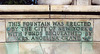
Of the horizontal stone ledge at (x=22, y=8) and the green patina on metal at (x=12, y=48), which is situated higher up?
the horizontal stone ledge at (x=22, y=8)

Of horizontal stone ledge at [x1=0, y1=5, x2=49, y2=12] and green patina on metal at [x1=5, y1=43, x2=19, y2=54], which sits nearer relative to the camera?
horizontal stone ledge at [x1=0, y1=5, x2=49, y2=12]

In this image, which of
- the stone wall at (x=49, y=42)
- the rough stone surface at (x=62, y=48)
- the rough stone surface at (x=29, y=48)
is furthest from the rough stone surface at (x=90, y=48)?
the rough stone surface at (x=29, y=48)

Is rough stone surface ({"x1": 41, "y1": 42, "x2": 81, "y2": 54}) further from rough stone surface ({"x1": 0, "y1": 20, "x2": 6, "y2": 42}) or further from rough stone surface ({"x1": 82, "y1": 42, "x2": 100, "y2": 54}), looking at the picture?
rough stone surface ({"x1": 0, "y1": 20, "x2": 6, "y2": 42})

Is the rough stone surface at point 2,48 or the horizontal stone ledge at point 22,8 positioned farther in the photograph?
the rough stone surface at point 2,48

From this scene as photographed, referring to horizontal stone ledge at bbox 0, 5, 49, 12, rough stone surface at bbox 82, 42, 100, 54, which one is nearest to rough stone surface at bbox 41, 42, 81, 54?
rough stone surface at bbox 82, 42, 100, 54

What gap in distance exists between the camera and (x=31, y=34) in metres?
4.07

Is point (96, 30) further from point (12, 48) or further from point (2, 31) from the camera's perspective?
point (2, 31)

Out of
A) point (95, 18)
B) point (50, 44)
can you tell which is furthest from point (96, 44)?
point (50, 44)

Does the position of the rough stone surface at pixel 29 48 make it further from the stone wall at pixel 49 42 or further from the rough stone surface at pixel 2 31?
the rough stone surface at pixel 2 31

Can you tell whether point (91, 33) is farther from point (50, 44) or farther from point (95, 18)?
point (50, 44)

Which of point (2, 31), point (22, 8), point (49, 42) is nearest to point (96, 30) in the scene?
point (49, 42)

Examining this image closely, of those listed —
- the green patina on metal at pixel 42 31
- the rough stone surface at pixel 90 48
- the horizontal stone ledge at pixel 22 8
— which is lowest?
the rough stone surface at pixel 90 48

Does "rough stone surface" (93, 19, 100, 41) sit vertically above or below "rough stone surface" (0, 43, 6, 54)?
above

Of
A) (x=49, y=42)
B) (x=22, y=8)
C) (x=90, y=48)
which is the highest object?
(x=22, y=8)
